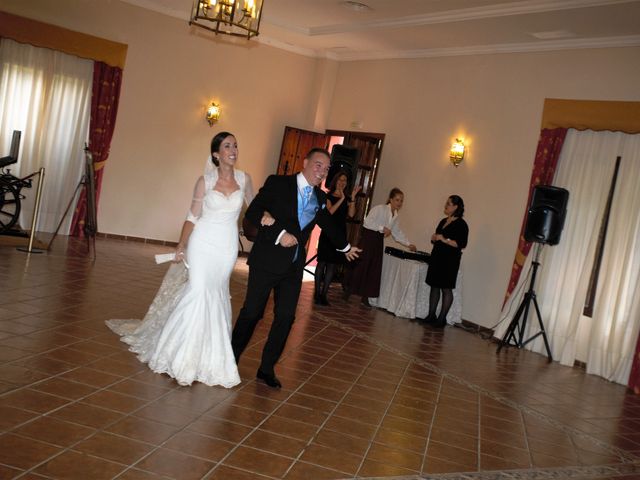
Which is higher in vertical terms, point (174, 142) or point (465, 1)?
point (465, 1)

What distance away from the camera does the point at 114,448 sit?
3.44 m

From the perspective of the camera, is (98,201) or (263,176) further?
(263,176)

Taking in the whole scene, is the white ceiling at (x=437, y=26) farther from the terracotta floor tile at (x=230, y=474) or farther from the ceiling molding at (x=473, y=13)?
the terracotta floor tile at (x=230, y=474)

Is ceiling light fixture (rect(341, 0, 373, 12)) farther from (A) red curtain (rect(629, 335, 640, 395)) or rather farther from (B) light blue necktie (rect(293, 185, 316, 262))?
(B) light blue necktie (rect(293, 185, 316, 262))

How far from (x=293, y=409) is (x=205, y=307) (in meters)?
0.87

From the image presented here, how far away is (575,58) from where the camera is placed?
872 cm

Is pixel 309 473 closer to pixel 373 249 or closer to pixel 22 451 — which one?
pixel 22 451

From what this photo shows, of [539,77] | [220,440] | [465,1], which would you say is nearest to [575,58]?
[539,77]

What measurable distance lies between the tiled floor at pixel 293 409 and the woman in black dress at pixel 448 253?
1.30 m

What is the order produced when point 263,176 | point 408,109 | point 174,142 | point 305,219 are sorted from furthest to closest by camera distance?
point 263,176 < point 174,142 < point 408,109 < point 305,219

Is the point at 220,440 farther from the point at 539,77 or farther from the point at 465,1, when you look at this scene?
the point at 539,77

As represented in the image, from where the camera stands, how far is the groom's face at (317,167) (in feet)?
15.3

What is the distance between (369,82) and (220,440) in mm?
9151

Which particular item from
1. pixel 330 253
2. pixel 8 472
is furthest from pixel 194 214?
pixel 330 253
